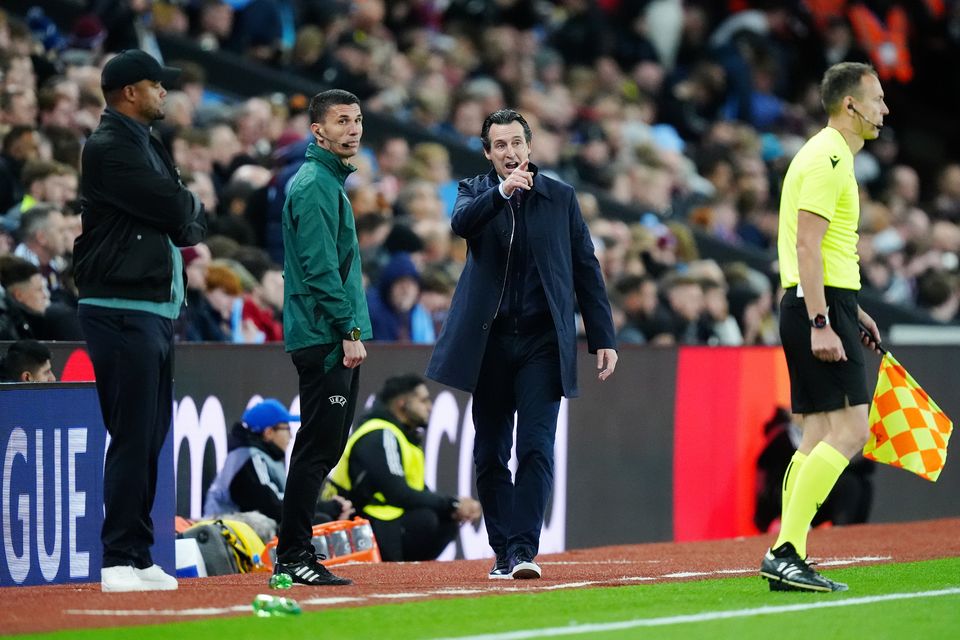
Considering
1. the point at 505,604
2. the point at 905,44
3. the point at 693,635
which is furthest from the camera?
the point at 905,44

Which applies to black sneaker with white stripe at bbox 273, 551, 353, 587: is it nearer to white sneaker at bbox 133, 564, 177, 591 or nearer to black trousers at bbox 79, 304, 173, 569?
white sneaker at bbox 133, 564, 177, 591

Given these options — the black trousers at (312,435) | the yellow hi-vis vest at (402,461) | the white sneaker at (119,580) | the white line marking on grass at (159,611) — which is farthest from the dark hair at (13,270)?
the white line marking on grass at (159,611)

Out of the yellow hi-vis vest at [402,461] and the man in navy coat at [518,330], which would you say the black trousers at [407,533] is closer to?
the yellow hi-vis vest at [402,461]

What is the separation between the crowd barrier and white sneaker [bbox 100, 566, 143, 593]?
3147 millimetres

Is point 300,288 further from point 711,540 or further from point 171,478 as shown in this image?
point 711,540

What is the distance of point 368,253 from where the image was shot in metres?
13.7

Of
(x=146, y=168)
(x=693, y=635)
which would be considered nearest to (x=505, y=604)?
(x=693, y=635)

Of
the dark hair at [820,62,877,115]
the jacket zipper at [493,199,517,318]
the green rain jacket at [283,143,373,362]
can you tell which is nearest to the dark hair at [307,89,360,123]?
the green rain jacket at [283,143,373,362]

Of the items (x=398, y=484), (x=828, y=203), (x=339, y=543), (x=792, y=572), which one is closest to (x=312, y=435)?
(x=792, y=572)

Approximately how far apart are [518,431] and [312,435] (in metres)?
1.10

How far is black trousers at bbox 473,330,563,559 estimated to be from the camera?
8422 millimetres

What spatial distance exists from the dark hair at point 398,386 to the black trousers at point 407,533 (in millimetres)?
730

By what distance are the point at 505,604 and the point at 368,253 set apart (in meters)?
6.70

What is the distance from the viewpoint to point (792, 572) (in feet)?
25.3
